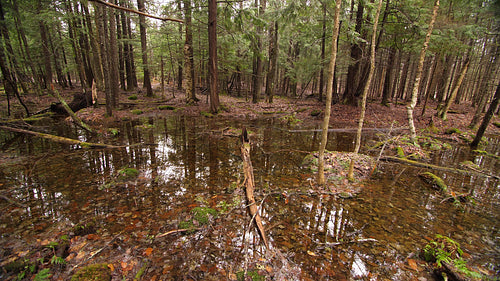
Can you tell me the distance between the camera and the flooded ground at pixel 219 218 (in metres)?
3.16

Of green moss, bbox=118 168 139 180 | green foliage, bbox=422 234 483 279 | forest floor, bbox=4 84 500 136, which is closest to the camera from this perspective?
green foliage, bbox=422 234 483 279

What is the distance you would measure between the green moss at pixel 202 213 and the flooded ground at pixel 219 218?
0.25 feet

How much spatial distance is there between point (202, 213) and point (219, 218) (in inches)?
14.9

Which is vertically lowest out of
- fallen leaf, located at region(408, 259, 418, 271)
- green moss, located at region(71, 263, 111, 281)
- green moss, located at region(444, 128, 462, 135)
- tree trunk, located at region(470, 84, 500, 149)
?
fallen leaf, located at region(408, 259, 418, 271)

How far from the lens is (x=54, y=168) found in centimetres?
625

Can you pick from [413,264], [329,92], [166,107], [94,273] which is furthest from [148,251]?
[166,107]

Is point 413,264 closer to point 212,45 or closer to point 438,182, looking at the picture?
point 438,182

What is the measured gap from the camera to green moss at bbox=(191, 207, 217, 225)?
4.08 metres

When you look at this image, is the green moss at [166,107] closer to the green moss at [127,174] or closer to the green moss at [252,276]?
the green moss at [127,174]

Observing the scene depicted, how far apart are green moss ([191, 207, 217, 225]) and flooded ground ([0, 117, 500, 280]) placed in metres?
0.08

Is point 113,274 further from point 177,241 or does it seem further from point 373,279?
point 373,279

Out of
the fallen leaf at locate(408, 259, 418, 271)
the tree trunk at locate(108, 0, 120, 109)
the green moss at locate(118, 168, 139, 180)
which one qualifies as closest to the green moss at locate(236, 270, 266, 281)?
the fallen leaf at locate(408, 259, 418, 271)

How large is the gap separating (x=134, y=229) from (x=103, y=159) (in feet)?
15.2

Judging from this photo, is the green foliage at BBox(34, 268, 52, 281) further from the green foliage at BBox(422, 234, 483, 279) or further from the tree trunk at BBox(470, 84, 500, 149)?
the tree trunk at BBox(470, 84, 500, 149)
